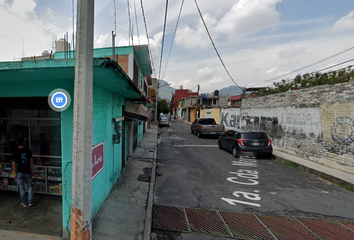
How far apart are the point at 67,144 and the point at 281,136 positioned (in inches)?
433

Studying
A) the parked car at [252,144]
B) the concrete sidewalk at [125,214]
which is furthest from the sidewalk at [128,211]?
the parked car at [252,144]

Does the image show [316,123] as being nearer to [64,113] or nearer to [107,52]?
[64,113]

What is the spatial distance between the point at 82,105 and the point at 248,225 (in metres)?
3.87

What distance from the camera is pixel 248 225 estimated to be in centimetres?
365

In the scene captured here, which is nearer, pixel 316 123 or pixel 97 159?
pixel 97 159

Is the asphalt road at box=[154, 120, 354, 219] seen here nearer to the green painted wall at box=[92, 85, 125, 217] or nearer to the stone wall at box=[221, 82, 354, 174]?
the green painted wall at box=[92, 85, 125, 217]

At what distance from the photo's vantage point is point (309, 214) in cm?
407

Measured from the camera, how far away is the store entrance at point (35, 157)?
3.62 metres

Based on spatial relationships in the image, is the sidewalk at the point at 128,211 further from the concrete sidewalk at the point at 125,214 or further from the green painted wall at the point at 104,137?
the green painted wall at the point at 104,137

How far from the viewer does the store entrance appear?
3.62m

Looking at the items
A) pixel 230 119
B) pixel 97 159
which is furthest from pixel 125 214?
pixel 230 119

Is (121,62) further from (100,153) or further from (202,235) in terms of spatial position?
(202,235)

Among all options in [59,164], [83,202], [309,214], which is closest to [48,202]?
[59,164]

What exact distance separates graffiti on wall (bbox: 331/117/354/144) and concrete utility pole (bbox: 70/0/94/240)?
28.5ft
